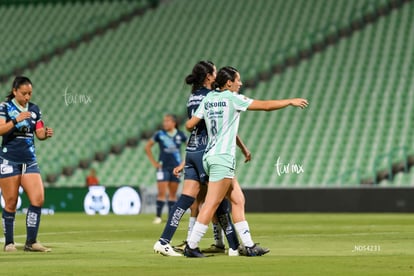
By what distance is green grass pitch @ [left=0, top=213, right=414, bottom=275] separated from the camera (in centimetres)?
1073

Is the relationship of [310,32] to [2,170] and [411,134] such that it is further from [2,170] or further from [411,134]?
[2,170]

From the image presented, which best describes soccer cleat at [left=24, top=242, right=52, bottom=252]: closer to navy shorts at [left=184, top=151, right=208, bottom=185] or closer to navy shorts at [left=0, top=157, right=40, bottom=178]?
navy shorts at [left=0, top=157, right=40, bottom=178]

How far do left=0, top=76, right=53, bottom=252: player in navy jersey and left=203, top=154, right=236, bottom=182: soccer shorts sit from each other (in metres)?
2.62

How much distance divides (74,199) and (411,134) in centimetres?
949

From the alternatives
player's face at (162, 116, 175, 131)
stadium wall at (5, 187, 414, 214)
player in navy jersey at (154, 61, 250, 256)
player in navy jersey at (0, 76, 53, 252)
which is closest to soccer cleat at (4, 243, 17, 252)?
player in navy jersey at (0, 76, 53, 252)

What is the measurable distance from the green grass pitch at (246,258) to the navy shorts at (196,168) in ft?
3.05

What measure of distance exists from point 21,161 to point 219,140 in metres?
3.06

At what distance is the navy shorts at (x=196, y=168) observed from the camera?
1279 cm

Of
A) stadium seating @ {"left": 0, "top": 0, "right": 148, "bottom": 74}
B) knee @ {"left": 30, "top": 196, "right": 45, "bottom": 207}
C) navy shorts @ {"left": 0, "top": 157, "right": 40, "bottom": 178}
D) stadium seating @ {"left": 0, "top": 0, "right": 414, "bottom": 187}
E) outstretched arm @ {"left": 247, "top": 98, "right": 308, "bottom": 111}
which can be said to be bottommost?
knee @ {"left": 30, "top": 196, "right": 45, "bottom": 207}

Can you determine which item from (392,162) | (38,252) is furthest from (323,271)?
(392,162)

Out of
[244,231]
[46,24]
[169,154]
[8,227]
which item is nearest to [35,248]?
[8,227]

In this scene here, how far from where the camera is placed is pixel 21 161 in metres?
14.0

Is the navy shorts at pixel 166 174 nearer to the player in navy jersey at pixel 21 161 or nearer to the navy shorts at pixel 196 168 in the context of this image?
the player in navy jersey at pixel 21 161

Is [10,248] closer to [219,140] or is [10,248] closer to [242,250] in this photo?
[242,250]
